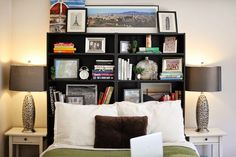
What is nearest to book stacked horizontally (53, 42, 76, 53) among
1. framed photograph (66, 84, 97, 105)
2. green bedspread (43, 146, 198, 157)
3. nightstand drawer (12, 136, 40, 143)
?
framed photograph (66, 84, 97, 105)

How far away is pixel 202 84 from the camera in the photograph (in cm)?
410

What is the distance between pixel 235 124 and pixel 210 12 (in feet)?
4.65

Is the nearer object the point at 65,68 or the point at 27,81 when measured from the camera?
the point at 27,81

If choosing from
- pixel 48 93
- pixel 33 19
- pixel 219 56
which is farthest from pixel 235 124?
pixel 33 19

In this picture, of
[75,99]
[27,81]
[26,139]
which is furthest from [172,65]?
[26,139]

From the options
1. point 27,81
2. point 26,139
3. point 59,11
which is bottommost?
point 26,139

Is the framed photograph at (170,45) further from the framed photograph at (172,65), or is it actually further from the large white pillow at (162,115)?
the large white pillow at (162,115)

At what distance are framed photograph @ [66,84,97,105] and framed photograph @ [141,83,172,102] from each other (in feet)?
1.92

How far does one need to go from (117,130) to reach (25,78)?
1293 millimetres

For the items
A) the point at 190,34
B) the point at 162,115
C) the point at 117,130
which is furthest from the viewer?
the point at 190,34

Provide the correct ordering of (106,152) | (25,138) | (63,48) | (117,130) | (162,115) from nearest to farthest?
(106,152), (117,130), (162,115), (25,138), (63,48)

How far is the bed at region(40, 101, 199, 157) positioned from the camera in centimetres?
341

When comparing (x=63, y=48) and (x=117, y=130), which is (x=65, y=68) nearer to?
(x=63, y=48)

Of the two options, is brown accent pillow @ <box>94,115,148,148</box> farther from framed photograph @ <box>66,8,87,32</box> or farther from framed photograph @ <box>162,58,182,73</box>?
framed photograph @ <box>66,8,87,32</box>
